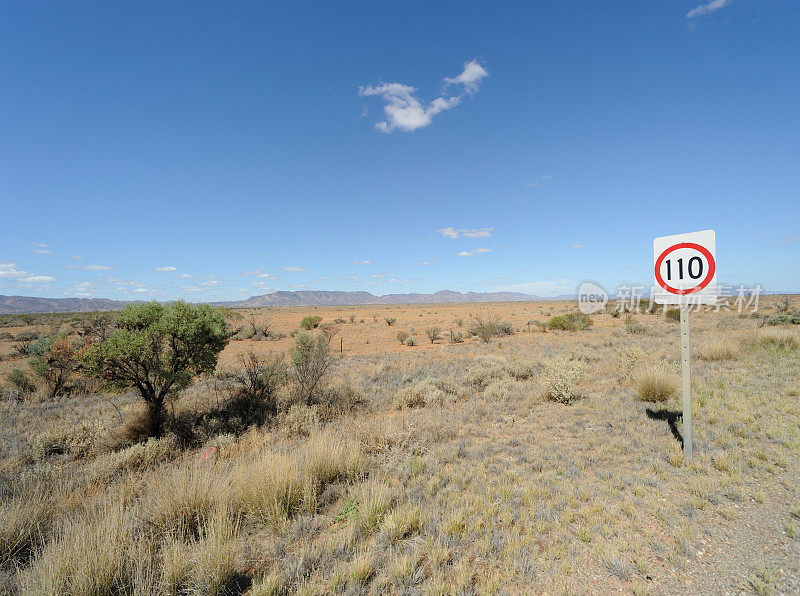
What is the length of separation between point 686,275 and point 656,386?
13.6ft

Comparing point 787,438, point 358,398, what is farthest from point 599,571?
point 358,398

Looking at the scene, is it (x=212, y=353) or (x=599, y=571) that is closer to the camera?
(x=599, y=571)

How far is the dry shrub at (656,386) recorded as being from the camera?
704cm

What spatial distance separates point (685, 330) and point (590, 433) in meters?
2.53

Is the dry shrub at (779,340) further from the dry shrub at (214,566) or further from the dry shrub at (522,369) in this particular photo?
the dry shrub at (214,566)

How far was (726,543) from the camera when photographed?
116 inches

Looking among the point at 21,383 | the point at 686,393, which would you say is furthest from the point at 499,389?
the point at 21,383

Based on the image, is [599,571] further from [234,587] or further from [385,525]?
[234,587]

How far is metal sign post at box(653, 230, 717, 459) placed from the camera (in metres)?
4.09

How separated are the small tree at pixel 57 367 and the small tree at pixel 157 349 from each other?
234 inches

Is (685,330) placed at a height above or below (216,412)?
above

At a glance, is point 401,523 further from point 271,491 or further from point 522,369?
point 522,369

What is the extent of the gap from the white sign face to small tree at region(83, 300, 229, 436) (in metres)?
8.88

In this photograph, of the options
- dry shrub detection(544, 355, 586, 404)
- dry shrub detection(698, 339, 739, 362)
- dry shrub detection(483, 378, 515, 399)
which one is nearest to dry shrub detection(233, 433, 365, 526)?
dry shrub detection(483, 378, 515, 399)
